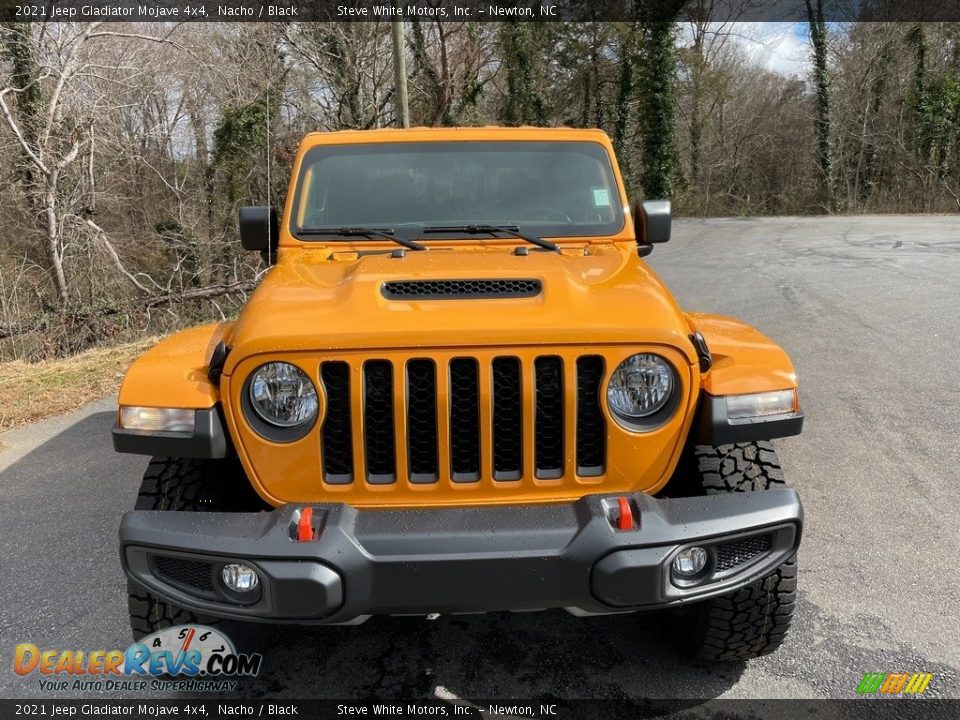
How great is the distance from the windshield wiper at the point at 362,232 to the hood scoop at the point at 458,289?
2.36 ft

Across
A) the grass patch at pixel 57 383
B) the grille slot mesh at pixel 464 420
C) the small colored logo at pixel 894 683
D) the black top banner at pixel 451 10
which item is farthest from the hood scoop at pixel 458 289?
the black top banner at pixel 451 10

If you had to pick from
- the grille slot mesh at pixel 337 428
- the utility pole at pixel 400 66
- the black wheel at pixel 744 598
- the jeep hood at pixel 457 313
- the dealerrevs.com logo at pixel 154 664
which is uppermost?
the utility pole at pixel 400 66

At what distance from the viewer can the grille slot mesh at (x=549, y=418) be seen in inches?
81.1

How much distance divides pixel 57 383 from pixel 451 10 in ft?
51.3

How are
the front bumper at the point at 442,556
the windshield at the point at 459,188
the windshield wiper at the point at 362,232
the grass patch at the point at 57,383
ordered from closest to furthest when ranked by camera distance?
the front bumper at the point at 442,556 → the windshield wiper at the point at 362,232 → the windshield at the point at 459,188 → the grass patch at the point at 57,383

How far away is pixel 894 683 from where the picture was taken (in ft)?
7.77

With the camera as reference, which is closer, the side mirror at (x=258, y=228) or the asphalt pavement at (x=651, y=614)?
the asphalt pavement at (x=651, y=614)

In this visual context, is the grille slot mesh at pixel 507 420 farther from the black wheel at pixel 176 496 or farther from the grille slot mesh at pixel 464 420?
the black wheel at pixel 176 496

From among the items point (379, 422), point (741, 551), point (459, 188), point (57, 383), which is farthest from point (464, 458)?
point (57, 383)

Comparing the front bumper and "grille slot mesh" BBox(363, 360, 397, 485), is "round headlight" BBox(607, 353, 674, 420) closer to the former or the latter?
the front bumper

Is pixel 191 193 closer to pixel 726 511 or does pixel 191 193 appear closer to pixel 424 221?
pixel 424 221

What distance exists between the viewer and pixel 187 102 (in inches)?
625

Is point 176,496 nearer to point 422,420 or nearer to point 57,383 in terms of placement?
point 422,420

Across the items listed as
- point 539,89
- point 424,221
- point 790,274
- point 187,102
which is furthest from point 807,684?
point 539,89
